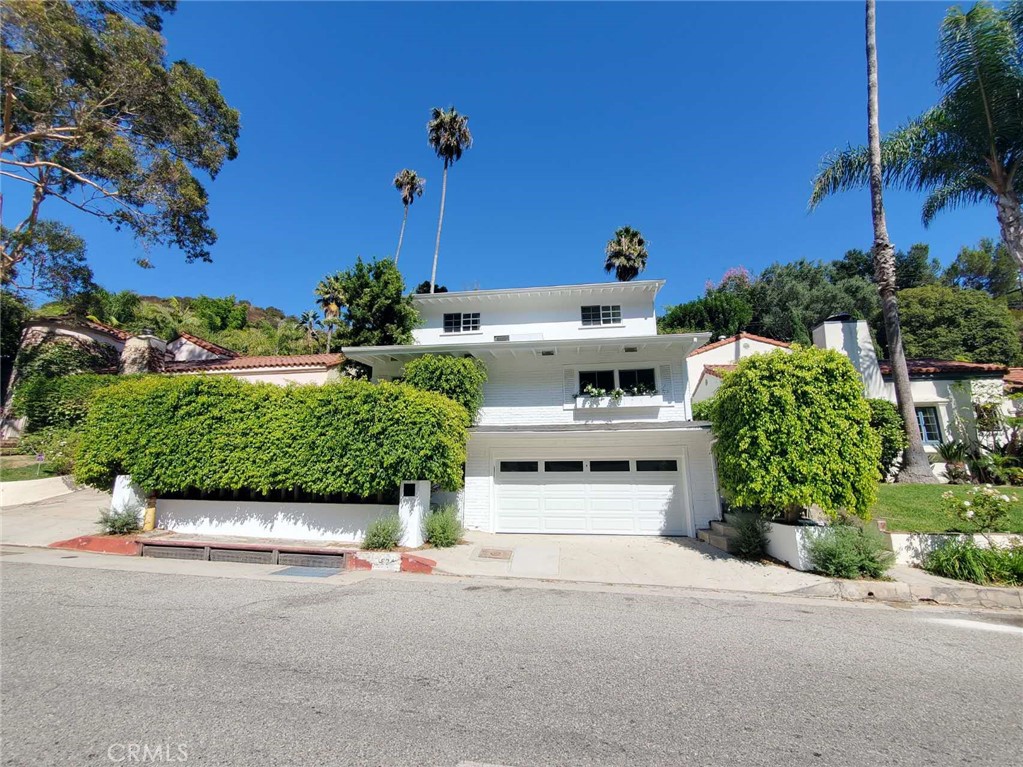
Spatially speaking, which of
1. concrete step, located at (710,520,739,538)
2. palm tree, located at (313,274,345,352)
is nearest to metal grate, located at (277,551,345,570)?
concrete step, located at (710,520,739,538)

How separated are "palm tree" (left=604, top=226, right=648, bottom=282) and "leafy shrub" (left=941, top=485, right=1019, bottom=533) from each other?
74.2 feet

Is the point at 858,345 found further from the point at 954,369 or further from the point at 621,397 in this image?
the point at 621,397

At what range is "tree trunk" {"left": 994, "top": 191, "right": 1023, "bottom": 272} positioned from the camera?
45.3 ft

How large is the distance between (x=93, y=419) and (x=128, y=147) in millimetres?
10506

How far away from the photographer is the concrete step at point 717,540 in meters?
9.65

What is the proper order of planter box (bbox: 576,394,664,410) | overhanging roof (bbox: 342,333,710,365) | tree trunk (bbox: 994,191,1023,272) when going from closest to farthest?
1. overhanging roof (bbox: 342,333,710,365)
2. planter box (bbox: 576,394,664,410)
3. tree trunk (bbox: 994,191,1023,272)

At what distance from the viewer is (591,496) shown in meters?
12.4

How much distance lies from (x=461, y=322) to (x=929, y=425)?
1814cm

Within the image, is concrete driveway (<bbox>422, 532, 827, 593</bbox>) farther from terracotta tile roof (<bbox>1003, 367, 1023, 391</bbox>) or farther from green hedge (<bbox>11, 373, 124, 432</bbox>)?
green hedge (<bbox>11, 373, 124, 432</bbox>)

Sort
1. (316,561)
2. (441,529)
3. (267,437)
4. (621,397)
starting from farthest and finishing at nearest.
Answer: (621,397) < (441,529) < (267,437) < (316,561)

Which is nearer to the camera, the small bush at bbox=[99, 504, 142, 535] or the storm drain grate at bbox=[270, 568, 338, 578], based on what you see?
the storm drain grate at bbox=[270, 568, 338, 578]

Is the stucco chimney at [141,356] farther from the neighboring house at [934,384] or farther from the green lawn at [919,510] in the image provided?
the green lawn at [919,510]

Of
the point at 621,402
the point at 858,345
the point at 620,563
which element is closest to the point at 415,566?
the point at 620,563

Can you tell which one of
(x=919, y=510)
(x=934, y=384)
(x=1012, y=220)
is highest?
(x=1012, y=220)
